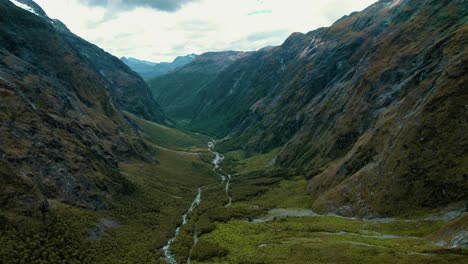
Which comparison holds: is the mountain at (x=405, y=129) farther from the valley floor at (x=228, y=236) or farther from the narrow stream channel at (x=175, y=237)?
the narrow stream channel at (x=175, y=237)

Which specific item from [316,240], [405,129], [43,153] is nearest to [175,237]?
[316,240]

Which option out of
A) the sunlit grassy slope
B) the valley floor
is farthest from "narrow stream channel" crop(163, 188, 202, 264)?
the sunlit grassy slope

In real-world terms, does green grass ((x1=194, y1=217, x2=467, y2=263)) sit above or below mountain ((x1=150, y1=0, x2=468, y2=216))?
below

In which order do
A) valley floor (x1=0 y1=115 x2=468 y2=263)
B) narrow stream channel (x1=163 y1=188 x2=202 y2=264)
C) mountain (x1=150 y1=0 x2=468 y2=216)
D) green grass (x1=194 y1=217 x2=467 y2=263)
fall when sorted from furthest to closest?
narrow stream channel (x1=163 y1=188 x2=202 y2=264)
mountain (x1=150 y1=0 x2=468 y2=216)
valley floor (x1=0 y1=115 x2=468 y2=263)
green grass (x1=194 y1=217 x2=467 y2=263)

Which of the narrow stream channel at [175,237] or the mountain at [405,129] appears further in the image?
the narrow stream channel at [175,237]

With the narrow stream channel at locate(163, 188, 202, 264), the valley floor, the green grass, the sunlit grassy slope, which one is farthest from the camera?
the narrow stream channel at locate(163, 188, 202, 264)

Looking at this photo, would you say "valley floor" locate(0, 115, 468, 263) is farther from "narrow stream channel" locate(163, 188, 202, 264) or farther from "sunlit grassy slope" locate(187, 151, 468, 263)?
"narrow stream channel" locate(163, 188, 202, 264)

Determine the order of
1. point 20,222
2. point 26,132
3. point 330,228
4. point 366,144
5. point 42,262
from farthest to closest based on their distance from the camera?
1. point 366,144
2. point 26,132
3. point 330,228
4. point 20,222
5. point 42,262

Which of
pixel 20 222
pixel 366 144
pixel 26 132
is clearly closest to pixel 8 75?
pixel 26 132

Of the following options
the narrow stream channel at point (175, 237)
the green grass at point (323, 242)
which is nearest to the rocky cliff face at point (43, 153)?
the narrow stream channel at point (175, 237)

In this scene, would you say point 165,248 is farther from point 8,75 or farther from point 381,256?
point 8,75

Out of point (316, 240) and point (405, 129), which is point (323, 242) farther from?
point (405, 129)
